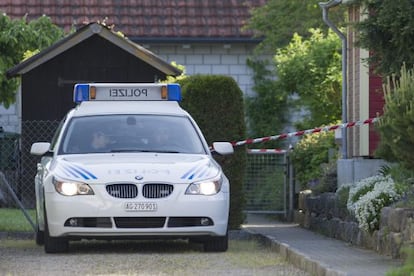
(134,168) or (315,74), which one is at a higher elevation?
(315,74)

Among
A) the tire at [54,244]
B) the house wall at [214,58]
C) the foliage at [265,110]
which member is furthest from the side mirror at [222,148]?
the house wall at [214,58]

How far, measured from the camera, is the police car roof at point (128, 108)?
1683 centimetres

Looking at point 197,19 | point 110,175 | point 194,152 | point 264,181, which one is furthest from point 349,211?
point 197,19

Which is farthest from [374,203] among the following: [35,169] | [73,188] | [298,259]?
[35,169]

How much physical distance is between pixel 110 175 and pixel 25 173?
9563mm

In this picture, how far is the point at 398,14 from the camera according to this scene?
1489 centimetres

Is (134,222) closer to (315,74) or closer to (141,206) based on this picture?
(141,206)

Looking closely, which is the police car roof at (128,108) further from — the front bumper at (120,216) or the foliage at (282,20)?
the foliage at (282,20)

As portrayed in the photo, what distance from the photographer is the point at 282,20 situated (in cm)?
3116

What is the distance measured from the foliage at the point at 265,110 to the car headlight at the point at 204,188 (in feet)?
58.8

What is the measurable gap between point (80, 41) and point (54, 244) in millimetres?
11516

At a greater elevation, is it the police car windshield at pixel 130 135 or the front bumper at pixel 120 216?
the police car windshield at pixel 130 135

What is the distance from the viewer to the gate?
23109 millimetres

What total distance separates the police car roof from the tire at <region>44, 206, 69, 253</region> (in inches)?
76.6
